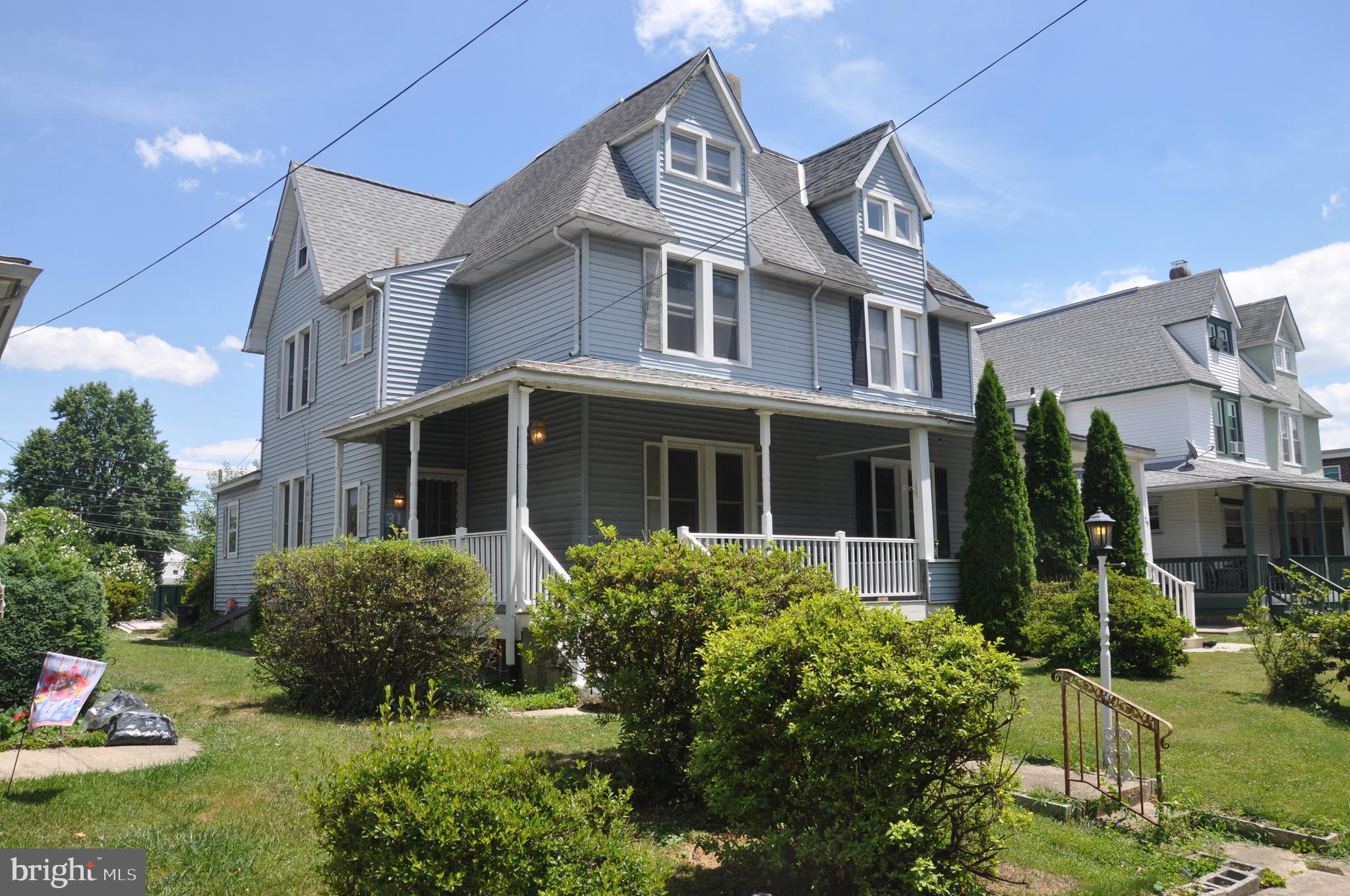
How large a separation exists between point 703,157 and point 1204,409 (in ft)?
61.3

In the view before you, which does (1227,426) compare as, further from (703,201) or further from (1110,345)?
(703,201)

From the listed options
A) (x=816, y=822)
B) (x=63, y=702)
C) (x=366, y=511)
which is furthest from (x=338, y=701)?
(x=366, y=511)

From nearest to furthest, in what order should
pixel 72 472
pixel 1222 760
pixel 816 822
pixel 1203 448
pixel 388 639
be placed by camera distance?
pixel 816 822 → pixel 1222 760 → pixel 388 639 → pixel 1203 448 → pixel 72 472

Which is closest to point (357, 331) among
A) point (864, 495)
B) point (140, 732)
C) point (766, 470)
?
point (766, 470)

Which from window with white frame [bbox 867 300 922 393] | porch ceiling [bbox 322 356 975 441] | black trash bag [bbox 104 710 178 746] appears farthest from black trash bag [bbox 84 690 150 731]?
window with white frame [bbox 867 300 922 393]

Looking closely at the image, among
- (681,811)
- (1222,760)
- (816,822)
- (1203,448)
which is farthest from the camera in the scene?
(1203,448)

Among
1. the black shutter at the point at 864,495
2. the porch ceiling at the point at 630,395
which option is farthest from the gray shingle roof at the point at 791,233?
the black shutter at the point at 864,495

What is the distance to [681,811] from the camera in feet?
20.4

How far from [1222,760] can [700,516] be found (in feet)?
29.8

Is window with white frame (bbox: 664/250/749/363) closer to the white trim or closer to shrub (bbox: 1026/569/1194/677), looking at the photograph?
the white trim

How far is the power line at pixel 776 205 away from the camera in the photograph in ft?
30.0

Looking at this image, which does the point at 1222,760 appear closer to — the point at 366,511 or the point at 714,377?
the point at 714,377

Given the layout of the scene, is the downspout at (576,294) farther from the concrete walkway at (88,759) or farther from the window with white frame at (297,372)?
the concrete walkway at (88,759)

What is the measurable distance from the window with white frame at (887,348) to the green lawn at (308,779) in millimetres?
8537
